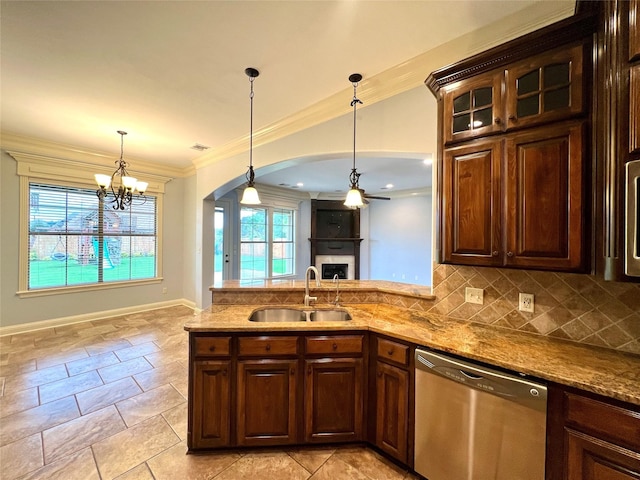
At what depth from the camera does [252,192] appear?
2.29m

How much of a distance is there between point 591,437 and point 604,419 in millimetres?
106

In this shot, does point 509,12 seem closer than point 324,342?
Yes

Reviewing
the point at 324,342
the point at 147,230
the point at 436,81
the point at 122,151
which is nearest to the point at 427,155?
the point at 436,81

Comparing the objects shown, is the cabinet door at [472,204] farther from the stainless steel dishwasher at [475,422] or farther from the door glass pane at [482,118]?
the stainless steel dishwasher at [475,422]

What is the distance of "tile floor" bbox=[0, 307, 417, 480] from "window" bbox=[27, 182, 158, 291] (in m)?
1.17

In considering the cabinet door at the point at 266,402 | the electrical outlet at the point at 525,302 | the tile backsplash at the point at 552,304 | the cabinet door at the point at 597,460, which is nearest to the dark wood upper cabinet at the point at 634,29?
the tile backsplash at the point at 552,304

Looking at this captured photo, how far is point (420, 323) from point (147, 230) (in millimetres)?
5399

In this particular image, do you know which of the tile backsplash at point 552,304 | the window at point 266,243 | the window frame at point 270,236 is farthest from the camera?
the window at point 266,243

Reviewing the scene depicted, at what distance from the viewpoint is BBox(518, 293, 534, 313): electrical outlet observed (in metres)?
1.78

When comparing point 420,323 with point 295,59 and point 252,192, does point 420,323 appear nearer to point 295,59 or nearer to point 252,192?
point 252,192

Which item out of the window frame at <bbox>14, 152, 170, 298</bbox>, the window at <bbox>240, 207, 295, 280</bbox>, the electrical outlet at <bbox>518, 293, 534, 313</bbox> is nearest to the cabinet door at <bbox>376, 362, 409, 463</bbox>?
the electrical outlet at <bbox>518, 293, 534, 313</bbox>

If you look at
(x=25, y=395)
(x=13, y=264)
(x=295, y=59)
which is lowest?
(x=25, y=395)

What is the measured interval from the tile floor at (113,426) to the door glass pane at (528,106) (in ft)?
7.69

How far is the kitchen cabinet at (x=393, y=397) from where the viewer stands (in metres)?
1.73
